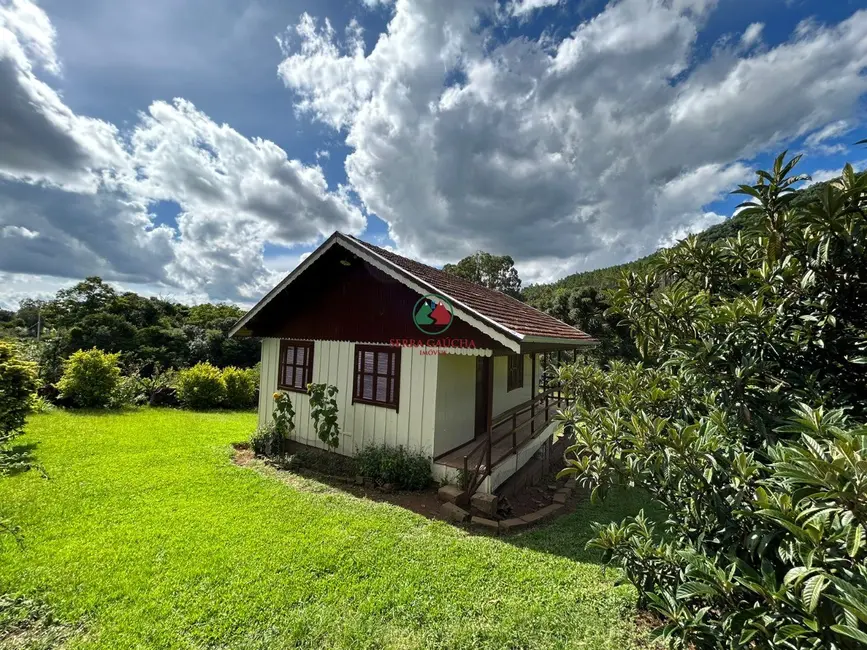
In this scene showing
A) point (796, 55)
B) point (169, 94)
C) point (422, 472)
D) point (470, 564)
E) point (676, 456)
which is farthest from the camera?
point (169, 94)

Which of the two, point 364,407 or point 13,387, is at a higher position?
point 13,387

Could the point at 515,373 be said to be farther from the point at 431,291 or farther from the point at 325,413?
the point at 325,413

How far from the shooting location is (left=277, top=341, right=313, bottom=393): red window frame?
30.8 feet

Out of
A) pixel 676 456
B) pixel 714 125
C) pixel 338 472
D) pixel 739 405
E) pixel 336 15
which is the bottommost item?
pixel 338 472

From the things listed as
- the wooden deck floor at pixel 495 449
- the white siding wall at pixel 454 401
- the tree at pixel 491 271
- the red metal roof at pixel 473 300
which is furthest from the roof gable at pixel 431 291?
the tree at pixel 491 271

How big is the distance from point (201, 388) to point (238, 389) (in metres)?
1.51

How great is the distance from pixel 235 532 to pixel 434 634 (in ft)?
10.9

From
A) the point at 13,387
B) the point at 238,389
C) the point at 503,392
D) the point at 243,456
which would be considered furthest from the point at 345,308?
the point at 238,389

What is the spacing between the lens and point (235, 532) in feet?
16.6

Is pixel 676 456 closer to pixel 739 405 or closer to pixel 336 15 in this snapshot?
pixel 739 405

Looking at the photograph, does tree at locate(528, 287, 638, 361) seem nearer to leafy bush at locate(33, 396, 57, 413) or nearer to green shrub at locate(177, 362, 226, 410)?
green shrub at locate(177, 362, 226, 410)

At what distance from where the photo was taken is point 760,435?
2.15 meters

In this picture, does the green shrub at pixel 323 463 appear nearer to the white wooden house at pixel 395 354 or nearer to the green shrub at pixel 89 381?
the white wooden house at pixel 395 354

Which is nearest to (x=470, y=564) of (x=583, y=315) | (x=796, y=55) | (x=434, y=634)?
(x=434, y=634)
